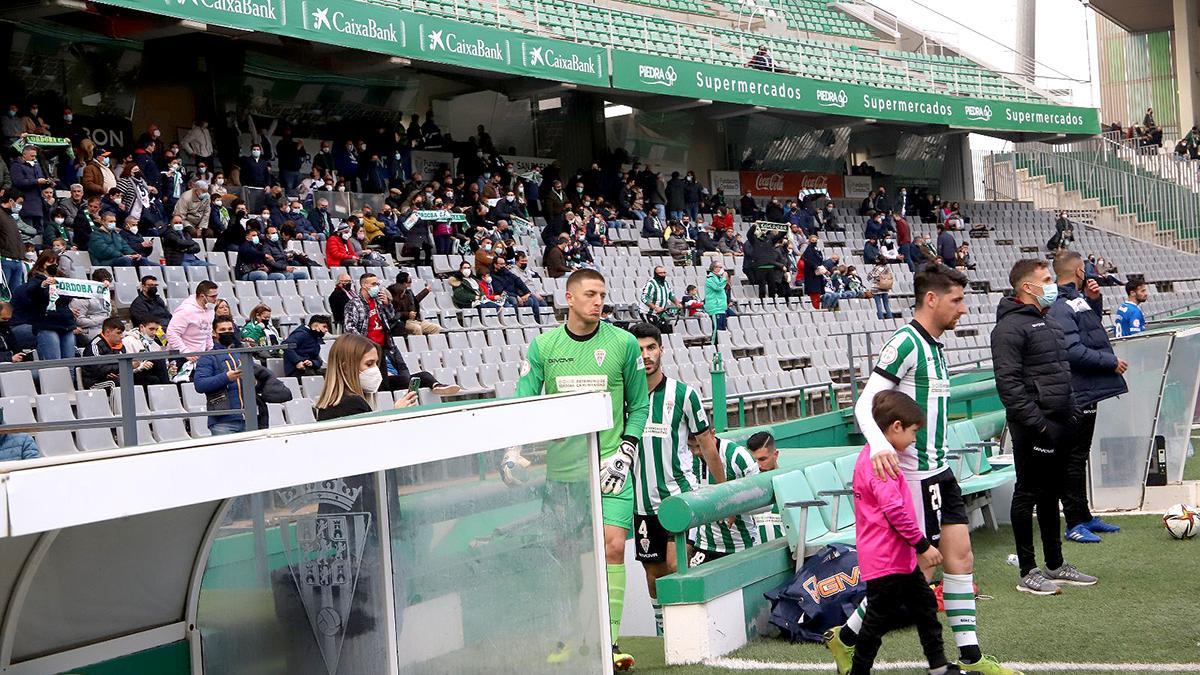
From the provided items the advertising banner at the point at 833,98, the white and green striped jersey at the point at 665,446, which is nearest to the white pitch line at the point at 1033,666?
the white and green striped jersey at the point at 665,446

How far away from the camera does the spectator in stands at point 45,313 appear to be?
10.9 m

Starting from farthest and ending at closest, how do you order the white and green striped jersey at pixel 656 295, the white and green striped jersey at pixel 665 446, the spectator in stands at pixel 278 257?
the white and green striped jersey at pixel 656 295
the spectator in stands at pixel 278 257
the white and green striped jersey at pixel 665 446

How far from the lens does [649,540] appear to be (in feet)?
23.0

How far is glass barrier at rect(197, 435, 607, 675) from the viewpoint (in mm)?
4059

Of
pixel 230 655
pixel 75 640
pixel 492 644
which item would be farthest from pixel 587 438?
pixel 75 640

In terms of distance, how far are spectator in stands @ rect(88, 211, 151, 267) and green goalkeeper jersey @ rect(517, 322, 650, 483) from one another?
873cm

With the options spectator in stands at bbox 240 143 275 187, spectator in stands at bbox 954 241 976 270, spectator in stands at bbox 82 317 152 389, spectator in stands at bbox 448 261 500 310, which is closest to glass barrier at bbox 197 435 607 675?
A: spectator in stands at bbox 82 317 152 389

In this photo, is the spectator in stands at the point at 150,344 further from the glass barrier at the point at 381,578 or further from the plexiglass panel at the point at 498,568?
Answer: the plexiglass panel at the point at 498,568

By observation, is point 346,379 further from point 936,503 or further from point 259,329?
point 259,329

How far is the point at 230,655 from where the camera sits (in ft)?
13.8

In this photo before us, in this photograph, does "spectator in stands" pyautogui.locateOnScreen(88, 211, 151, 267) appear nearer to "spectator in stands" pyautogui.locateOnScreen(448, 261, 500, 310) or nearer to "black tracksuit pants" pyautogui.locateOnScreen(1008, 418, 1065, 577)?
"spectator in stands" pyautogui.locateOnScreen(448, 261, 500, 310)

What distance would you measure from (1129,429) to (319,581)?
7.54m

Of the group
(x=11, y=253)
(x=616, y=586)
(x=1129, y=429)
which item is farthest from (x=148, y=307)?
(x=1129, y=429)

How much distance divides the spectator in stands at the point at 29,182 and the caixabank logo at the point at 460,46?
26.0 feet
